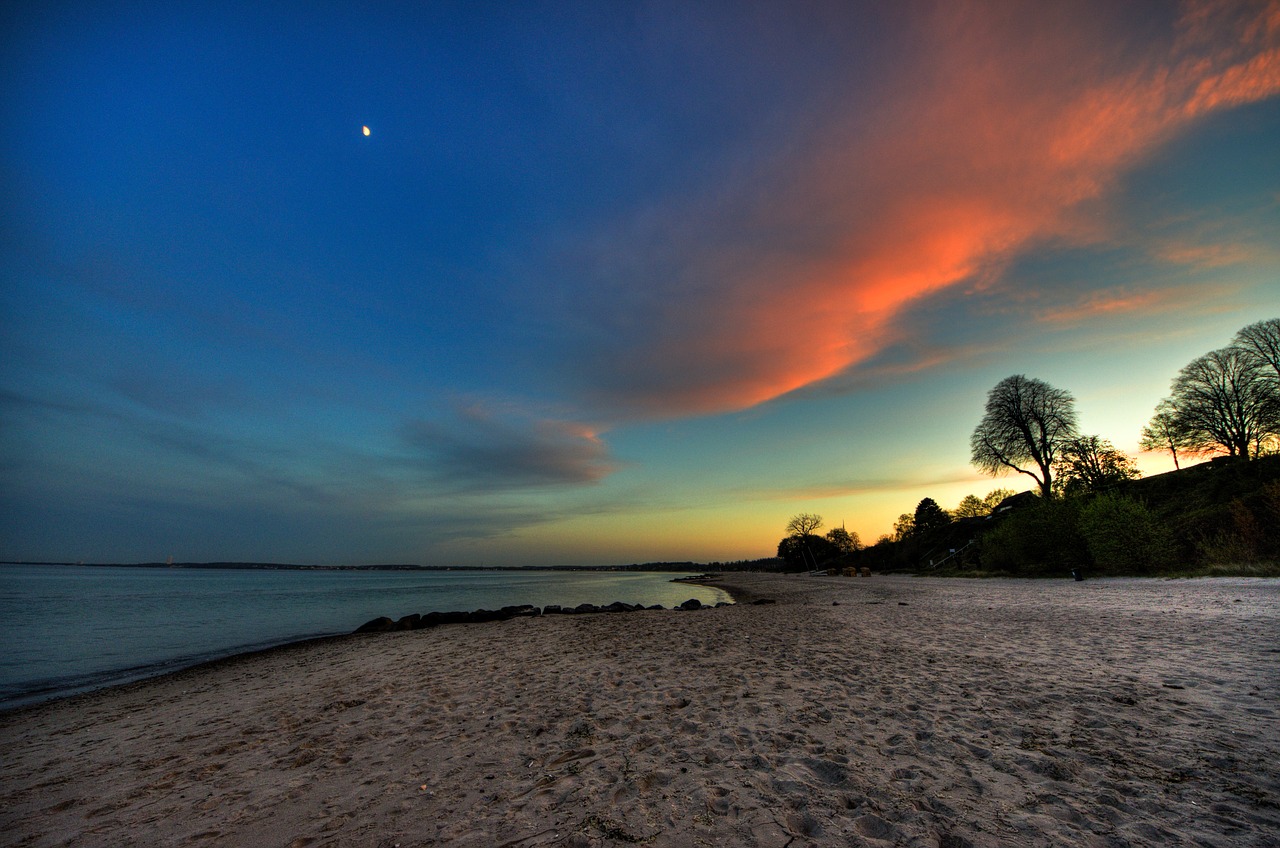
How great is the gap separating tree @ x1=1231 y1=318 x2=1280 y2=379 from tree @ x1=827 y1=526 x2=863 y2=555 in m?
66.5

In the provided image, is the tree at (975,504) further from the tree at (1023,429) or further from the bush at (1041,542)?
the bush at (1041,542)

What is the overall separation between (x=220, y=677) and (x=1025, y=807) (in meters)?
20.1

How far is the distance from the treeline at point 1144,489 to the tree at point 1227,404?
0.22 feet

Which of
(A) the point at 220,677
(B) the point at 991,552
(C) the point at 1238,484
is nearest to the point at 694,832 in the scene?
(A) the point at 220,677

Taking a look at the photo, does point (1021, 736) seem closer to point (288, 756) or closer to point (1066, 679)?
point (1066, 679)

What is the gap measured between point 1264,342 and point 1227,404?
5826 mm

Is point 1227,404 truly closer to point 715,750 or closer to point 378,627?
point 715,750

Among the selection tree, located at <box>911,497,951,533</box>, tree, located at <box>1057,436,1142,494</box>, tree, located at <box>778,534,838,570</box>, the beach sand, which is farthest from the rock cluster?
tree, located at <box>778,534,838,570</box>

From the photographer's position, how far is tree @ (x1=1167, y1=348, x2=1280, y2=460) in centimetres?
3981

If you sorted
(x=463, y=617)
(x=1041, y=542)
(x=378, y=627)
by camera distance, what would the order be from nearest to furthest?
(x=378, y=627), (x=463, y=617), (x=1041, y=542)

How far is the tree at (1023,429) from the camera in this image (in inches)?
1917

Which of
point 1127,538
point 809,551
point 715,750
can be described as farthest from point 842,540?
point 715,750

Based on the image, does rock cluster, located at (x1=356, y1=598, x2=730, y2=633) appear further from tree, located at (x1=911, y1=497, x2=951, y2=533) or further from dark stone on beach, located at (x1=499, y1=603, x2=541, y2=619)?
tree, located at (x1=911, y1=497, x2=951, y2=533)

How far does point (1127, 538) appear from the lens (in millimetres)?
25516
